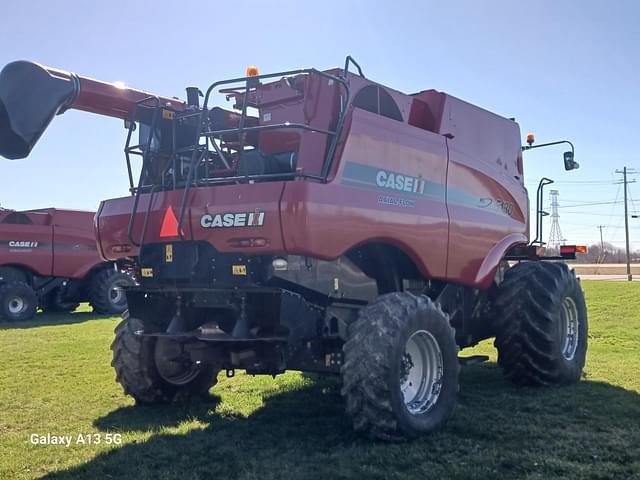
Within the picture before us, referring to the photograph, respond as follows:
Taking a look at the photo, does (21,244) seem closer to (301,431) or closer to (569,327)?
(301,431)

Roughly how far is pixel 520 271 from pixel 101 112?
4645 millimetres

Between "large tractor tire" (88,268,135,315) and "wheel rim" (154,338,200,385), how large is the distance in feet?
37.9

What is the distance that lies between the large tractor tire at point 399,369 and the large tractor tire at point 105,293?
43.7 ft

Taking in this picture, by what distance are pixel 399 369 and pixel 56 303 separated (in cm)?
1551

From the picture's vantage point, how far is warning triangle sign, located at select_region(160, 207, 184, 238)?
210 inches

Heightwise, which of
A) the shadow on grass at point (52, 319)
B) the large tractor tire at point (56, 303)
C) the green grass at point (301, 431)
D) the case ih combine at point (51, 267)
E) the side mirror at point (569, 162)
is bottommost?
the green grass at point (301, 431)

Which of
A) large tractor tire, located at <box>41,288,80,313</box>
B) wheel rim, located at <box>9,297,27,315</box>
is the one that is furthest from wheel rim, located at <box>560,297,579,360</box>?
large tractor tire, located at <box>41,288,80,313</box>

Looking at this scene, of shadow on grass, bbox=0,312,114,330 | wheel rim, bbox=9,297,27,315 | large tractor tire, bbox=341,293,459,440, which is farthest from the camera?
wheel rim, bbox=9,297,27,315

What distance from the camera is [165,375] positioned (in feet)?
20.6

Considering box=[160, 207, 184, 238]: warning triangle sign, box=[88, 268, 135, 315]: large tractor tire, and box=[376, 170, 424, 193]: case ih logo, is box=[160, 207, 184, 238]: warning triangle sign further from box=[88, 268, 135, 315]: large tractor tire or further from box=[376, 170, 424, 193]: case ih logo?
box=[88, 268, 135, 315]: large tractor tire

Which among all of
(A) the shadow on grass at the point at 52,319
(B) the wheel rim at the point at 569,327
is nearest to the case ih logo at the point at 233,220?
(B) the wheel rim at the point at 569,327

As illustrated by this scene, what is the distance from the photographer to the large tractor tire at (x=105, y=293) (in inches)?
694

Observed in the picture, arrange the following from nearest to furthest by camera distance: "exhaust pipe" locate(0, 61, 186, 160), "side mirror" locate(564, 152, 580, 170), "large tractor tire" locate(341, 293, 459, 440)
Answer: "large tractor tire" locate(341, 293, 459, 440) < "exhaust pipe" locate(0, 61, 186, 160) < "side mirror" locate(564, 152, 580, 170)

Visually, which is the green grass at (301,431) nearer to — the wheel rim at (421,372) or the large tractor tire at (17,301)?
the wheel rim at (421,372)
